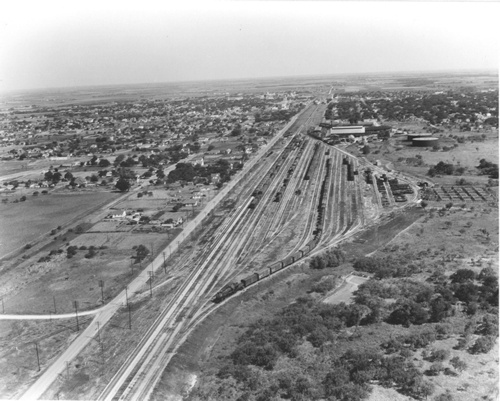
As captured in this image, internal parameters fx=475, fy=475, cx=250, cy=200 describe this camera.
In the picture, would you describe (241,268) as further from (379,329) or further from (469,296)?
(469,296)

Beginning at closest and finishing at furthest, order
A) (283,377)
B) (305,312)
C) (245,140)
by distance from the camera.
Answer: (283,377) → (305,312) → (245,140)

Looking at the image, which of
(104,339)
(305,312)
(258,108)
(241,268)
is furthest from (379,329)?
(258,108)

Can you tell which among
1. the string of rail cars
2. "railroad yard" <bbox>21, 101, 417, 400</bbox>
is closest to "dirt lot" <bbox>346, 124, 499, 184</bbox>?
"railroad yard" <bbox>21, 101, 417, 400</bbox>

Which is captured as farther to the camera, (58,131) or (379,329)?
(58,131)

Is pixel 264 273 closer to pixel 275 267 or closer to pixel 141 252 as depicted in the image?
pixel 275 267

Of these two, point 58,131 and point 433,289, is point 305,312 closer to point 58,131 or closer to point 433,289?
point 433,289

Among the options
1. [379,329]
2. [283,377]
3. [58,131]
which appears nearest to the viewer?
[283,377]
